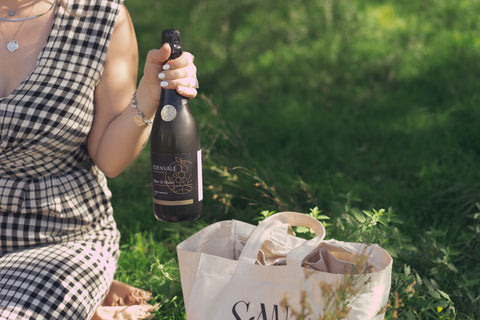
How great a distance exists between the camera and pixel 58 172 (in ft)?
7.44

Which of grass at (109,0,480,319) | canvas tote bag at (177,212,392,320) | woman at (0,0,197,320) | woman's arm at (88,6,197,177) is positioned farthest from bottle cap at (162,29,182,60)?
grass at (109,0,480,319)

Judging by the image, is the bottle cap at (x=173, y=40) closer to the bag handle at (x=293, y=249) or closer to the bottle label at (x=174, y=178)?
the bottle label at (x=174, y=178)

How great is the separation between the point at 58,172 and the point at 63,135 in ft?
0.59

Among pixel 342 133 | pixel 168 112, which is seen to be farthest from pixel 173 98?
pixel 342 133

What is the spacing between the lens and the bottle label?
1.95 meters

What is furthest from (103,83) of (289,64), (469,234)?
(289,64)

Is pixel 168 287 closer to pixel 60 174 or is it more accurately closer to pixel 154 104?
pixel 60 174

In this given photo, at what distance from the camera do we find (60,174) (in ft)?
7.45

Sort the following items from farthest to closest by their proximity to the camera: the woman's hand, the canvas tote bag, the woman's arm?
the woman's arm → the woman's hand → the canvas tote bag

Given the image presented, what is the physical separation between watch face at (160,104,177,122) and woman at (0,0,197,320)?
0.06m

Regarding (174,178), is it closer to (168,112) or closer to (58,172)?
(168,112)

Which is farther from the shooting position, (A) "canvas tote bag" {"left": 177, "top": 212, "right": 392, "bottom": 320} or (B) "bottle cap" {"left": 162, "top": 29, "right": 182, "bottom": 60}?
(B) "bottle cap" {"left": 162, "top": 29, "right": 182, "bottom": 60}

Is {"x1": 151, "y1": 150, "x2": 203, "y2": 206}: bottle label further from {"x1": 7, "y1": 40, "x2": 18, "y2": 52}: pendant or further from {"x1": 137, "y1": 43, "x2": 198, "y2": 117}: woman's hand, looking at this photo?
{"x1": 7, "y1": 40, "x2": 18, "y2": 52}: pendant

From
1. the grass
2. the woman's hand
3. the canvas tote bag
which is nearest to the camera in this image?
the canvas tote bag
